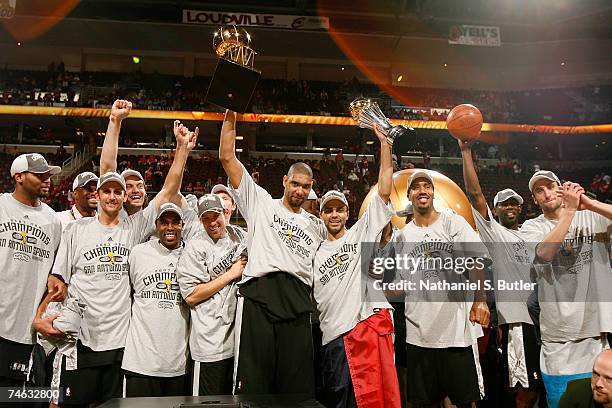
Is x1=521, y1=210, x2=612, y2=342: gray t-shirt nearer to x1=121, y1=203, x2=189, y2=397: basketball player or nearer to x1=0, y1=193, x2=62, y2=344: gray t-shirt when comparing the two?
x1=121, y1=203, x2=189, y2=397: basketball player

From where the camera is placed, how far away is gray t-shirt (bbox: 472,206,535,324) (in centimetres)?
373

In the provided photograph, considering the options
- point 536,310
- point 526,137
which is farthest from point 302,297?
point 526,137

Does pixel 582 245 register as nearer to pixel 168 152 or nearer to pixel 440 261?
pixel 440 261

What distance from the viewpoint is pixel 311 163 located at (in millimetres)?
20500

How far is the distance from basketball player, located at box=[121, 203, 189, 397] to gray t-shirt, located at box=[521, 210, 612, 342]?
2.34 m

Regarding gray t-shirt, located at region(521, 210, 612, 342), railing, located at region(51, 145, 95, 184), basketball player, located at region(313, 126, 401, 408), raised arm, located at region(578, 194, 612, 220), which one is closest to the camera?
raised arm, located at region(578, 194, 612, 220)

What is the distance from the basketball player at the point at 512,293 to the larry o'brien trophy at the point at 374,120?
51 centimetres

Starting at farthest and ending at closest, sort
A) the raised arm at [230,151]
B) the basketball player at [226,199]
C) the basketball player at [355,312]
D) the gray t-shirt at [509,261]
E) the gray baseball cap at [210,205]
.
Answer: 1. the basketball player at [226,199]
2. the gray t-shirt at [509,261]
3. the gray baseball cap at [210,205]
4. the raised arm at [230,151]
5. the basketball player at [355,312]

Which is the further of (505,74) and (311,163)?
(505,74)

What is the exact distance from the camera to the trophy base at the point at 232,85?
3.16 m

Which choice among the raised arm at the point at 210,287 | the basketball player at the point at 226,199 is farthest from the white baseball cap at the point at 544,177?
the basketball player at the point at 226,199

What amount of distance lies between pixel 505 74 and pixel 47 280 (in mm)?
25080

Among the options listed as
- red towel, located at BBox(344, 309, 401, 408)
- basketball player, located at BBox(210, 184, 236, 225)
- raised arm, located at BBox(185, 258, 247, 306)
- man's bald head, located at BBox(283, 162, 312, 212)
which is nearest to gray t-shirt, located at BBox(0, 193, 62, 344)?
raised arm, located at BBox(185, 258, 247, 306)

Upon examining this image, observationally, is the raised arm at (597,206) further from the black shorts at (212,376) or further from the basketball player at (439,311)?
the black shorts at (212,376)
